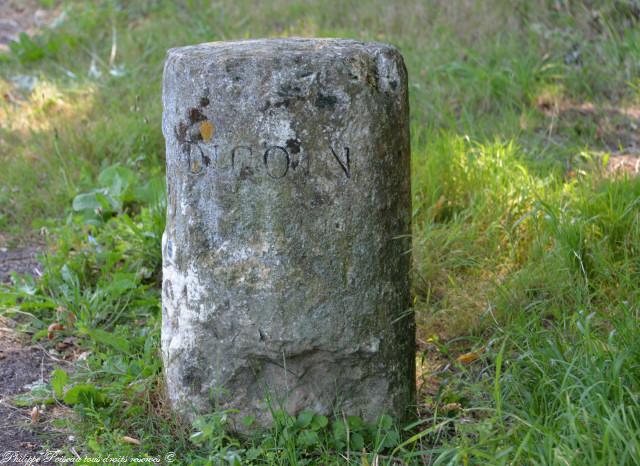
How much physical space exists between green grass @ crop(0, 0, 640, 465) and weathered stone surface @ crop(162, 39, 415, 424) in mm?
169

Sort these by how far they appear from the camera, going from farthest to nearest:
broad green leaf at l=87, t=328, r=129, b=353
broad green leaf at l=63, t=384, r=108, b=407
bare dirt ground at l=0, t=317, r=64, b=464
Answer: broad green leaf at l=87, t=328, r=129, b=353, broad green leaf at l=63, t=384, r=108, b=407, bare dirt ground at l=0, t=317, r=64, b=464

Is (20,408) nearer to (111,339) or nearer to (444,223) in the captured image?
(111,339)

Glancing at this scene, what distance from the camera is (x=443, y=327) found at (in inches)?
127

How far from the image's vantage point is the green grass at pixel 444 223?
7.93ft

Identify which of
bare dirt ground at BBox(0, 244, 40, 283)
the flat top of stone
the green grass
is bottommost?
bare dirt ground at BBox(0, 244, 40, 283)

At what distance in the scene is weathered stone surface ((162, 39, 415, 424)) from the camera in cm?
238

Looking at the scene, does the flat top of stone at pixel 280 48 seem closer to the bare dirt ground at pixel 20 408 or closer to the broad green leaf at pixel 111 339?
the broad green leaf at pixel 111 339

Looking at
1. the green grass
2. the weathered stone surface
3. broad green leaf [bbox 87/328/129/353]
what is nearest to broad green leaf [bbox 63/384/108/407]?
the green grass

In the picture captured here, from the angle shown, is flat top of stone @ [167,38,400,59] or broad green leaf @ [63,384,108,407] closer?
flat top of stone @ [167,38,400,59]

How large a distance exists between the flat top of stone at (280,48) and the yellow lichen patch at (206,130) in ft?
0.66

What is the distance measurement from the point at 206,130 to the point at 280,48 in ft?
1.09

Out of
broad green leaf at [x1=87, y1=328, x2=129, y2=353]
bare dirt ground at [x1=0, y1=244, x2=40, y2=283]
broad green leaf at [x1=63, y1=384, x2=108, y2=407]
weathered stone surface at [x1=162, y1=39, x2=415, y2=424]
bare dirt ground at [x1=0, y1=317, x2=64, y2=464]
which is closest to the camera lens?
weathered stone surface at [x1=162, y1=39, x2=415, y2=424]

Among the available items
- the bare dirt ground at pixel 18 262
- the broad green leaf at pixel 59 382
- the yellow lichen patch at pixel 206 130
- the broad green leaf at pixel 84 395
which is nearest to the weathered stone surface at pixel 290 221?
the yellow lichen patch at pixel 206 130

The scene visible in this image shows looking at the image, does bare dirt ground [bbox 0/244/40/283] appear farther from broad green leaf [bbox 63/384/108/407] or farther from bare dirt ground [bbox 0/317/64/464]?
broad green leaf [bbox 63/384/108/407]
